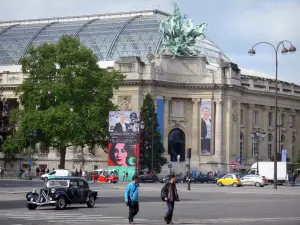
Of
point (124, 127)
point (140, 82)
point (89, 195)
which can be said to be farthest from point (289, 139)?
point (89, 195)

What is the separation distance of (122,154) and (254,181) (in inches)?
672

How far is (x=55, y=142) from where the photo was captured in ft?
372

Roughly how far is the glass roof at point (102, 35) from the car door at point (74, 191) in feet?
339

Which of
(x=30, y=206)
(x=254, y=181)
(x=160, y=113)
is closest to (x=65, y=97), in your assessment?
(x=254, y=181)

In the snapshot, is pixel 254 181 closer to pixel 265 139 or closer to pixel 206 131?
pixel 206 131

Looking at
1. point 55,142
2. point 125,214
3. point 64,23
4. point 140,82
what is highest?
point 64,23

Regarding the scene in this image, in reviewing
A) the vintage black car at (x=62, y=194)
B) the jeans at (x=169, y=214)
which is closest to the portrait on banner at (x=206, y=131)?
the vintage black car at (x=62, y=194)

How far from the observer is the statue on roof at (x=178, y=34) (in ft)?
463

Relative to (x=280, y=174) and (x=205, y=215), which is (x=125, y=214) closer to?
(x=205, y=215)

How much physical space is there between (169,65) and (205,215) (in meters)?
101

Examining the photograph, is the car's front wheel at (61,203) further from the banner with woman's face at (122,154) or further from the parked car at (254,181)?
the parked car at (254,181)

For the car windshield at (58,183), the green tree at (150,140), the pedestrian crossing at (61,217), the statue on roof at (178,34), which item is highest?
the statue on roof at (178,34)

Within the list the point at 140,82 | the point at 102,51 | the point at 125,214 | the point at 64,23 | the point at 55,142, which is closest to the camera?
the point at 125,214

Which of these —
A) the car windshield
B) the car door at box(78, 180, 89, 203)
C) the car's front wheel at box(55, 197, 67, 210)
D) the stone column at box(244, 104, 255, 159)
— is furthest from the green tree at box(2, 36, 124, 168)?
the car's front wheel at box(55, 197, 67, 210)
